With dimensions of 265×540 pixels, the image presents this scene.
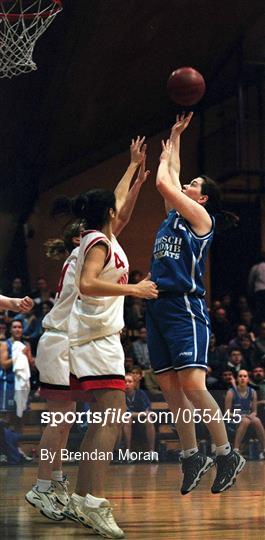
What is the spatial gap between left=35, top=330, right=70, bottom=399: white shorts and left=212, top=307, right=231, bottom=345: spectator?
535 cm

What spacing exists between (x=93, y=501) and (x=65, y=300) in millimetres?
1070

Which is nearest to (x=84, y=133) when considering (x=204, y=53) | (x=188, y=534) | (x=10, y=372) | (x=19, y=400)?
(x=204, y=53)

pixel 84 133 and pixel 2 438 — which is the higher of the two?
pixel 84 133

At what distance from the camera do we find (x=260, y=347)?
10172 millimetres

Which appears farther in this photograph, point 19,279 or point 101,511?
point 19,279

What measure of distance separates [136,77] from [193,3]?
100cm

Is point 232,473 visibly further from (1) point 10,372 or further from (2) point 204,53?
(2) point 204,53

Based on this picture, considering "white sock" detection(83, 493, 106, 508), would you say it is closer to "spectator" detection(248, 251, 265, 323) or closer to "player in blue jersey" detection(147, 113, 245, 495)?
"player in blue jersey" detection(147, 113, 245, 495)

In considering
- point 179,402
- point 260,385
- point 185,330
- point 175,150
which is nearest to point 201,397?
point 179,402

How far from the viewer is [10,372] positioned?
8648 mm

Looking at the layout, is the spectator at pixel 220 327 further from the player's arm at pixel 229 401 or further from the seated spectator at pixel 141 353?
the player's arm at pixel 229 401

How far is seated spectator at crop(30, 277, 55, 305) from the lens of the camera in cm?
980

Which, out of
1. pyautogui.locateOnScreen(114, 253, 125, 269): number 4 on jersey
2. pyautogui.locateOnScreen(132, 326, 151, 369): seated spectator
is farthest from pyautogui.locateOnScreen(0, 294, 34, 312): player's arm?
pyautogui.locateOnScreen(132, 326, 151, 369): seated spectator

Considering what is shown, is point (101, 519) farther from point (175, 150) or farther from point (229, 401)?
point (229, 401)
